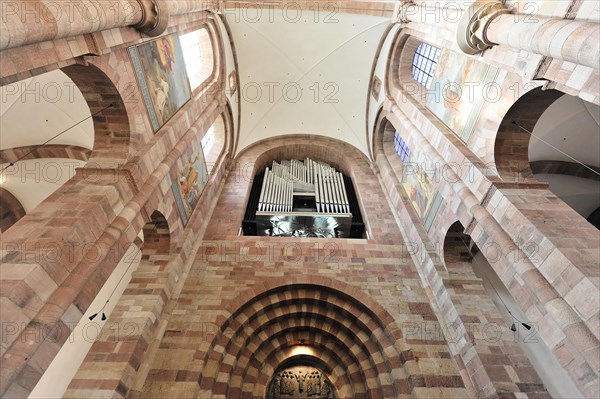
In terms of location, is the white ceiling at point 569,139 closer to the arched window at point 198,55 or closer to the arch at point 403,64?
the arch at point 403,64

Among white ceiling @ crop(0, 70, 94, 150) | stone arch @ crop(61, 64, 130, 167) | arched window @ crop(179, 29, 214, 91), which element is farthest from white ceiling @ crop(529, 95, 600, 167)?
white ceiling @ crop(0, 70, 94, 150)

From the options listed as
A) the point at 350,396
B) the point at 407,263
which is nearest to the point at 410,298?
the point at 407,263

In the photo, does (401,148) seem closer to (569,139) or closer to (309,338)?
(569,139)

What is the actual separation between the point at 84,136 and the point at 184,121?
2810mm

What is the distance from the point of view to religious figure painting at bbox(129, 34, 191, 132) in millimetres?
6156

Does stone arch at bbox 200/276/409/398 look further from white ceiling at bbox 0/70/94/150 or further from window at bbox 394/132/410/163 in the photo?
→ white ceiling at bbox 0/70/94/150

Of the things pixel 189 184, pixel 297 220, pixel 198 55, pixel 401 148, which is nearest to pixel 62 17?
pixel 189 184

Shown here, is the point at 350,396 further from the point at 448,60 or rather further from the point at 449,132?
the point at 448,60

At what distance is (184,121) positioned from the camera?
295 inches

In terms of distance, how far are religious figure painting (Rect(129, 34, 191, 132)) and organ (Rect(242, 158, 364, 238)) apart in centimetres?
415

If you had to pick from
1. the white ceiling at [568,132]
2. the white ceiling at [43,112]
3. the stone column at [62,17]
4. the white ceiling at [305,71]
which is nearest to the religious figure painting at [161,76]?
the stone column at [62,17]

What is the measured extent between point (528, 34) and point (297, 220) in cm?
733

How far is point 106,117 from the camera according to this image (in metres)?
5.73

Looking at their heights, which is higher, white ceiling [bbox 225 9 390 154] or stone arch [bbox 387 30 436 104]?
white ceiling [bbox 225 9 390 154]
